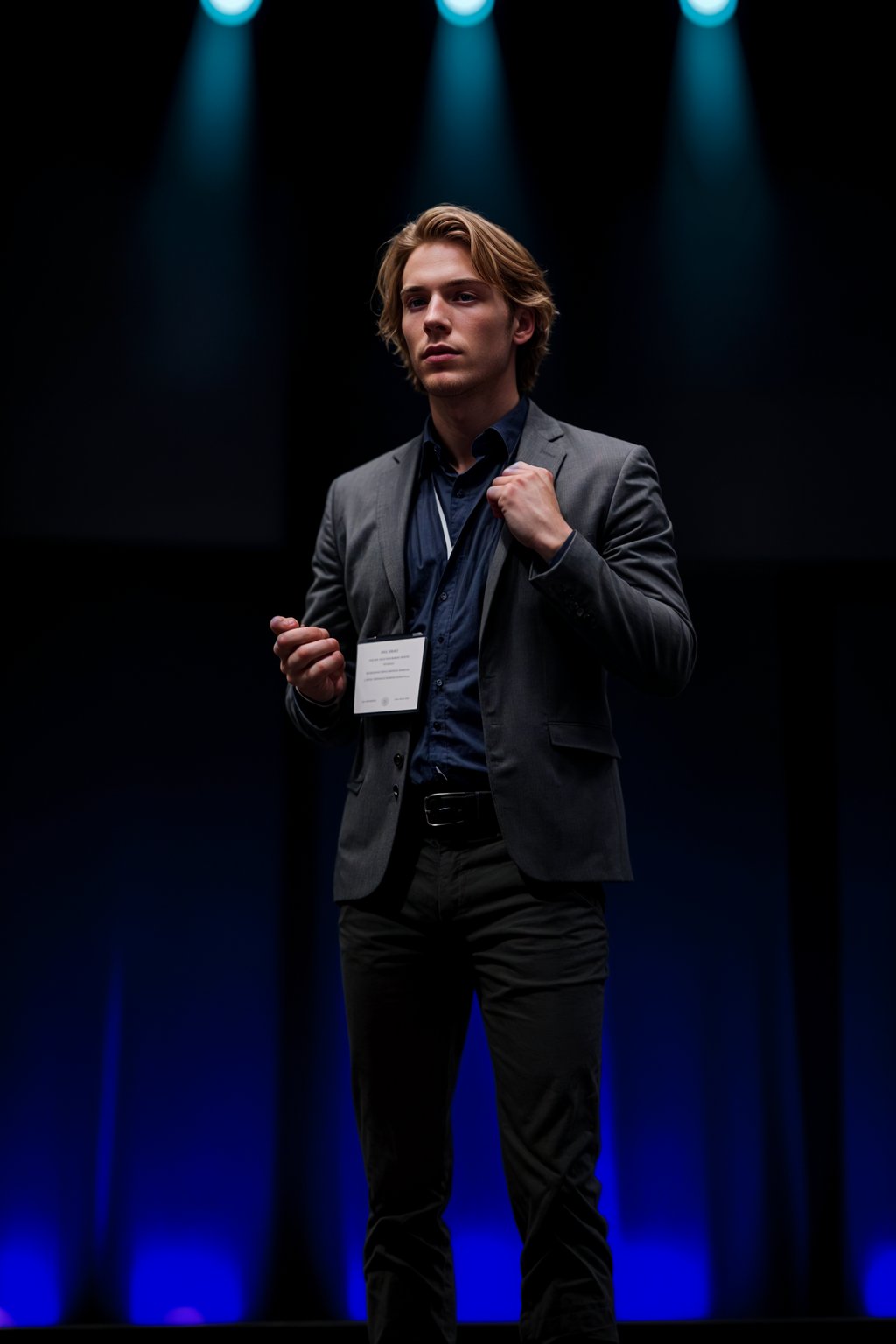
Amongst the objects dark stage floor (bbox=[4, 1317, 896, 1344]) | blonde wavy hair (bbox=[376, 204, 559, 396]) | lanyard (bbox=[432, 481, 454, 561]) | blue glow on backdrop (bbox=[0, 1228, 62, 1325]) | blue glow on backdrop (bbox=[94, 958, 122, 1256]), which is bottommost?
dark stage floor (bbox=[4, 1317, 896, 1344])

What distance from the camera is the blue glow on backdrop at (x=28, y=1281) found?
2.42 meters

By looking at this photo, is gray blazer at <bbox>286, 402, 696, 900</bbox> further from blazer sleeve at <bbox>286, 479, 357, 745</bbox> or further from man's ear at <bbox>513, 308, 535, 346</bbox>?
man's ear at <bbox>513, 308, 535, 346</bbox>

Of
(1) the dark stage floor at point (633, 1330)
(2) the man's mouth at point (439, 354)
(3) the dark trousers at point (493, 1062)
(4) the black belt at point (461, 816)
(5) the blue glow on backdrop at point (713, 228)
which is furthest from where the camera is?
(5) the blue glow on backdrop at point (713, 228)

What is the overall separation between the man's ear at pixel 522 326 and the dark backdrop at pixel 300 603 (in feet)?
3.47

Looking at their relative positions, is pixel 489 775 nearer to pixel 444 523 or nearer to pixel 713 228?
pixel 444 523

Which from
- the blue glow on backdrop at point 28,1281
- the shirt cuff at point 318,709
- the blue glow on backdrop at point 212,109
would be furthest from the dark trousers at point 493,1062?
the blue glow on backdrop at point 212,109

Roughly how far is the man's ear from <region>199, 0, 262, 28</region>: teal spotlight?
1.70 m

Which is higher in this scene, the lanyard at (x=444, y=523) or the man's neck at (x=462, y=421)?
the man's neck at (x=462, y=421)

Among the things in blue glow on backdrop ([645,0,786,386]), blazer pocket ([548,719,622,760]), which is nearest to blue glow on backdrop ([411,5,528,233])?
blue glow on backdrop ([645,0,786,386])

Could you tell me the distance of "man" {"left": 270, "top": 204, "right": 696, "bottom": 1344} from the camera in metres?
1.36

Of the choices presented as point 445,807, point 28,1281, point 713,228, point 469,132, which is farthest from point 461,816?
point 469,132

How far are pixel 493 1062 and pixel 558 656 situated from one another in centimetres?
52

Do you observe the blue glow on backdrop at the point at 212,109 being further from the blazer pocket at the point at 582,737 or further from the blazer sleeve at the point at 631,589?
the blazer pocket at the point at 582,737

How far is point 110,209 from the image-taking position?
2746mm
